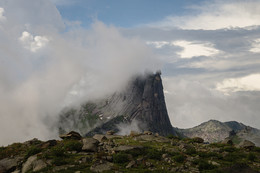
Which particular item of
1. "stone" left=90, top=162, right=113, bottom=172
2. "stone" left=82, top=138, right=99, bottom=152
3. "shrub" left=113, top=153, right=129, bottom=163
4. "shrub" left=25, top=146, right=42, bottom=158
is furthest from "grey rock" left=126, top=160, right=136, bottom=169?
"shrub" left=25, top=146, right=42, bottom=158

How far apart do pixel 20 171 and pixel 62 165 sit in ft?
17.3

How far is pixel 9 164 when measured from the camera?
29188 millimetres

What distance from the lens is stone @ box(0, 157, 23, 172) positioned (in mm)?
28369

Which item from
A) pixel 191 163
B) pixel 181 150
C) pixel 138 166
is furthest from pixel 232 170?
pixel 181 150

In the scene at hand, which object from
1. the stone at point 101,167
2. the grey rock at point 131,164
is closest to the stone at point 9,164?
the stone at point 101,167

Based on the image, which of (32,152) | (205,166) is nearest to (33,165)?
(32,152)

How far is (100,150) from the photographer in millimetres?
31969

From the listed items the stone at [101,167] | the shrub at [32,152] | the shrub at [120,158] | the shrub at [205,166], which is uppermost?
the shrub at [32,152]

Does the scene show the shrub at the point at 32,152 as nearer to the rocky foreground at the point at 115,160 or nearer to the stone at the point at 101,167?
the rocky foreground at the point at 115,160

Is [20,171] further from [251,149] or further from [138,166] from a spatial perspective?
[251,149]

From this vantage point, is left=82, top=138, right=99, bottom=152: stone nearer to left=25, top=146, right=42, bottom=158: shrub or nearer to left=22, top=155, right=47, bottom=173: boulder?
left=25, top=146, right=42, bottom=158: shrub

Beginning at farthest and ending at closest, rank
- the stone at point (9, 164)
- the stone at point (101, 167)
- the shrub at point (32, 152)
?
the shrub at point (32, 152) → the stone at point (9, 164) → the stone at point (101, 167)

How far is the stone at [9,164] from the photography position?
1117 inches

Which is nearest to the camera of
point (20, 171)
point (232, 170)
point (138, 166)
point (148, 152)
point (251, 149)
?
point (232, 170)
